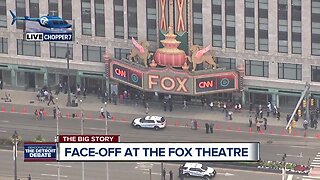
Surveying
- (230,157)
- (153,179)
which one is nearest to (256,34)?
(153,179)

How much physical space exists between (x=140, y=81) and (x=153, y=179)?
30.0 meters

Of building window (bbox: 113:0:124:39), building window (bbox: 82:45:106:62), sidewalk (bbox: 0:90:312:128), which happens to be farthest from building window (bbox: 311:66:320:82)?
building window (bbox: 82:45:106:62)

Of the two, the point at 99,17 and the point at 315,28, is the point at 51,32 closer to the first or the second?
the point at 315,28

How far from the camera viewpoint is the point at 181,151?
33531 millimetres

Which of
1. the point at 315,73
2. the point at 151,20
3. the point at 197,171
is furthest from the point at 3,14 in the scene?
the point at 197,171

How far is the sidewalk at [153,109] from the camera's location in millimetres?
122625

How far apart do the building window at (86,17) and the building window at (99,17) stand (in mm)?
1078

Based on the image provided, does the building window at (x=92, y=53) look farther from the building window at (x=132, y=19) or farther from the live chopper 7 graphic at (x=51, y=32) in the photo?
the live chopper 7 graphic at (x=51, y=32)

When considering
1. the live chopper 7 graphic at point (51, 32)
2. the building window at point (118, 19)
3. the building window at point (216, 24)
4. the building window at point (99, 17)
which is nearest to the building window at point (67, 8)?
the building window at point (99, 17)

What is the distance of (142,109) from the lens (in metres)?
127

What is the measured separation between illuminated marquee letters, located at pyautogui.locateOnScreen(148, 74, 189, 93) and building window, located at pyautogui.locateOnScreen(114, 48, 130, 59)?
620 cm

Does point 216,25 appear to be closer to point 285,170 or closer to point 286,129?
point 286,129

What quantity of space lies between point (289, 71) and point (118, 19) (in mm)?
24692

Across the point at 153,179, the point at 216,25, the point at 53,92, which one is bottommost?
the point at 153,179
